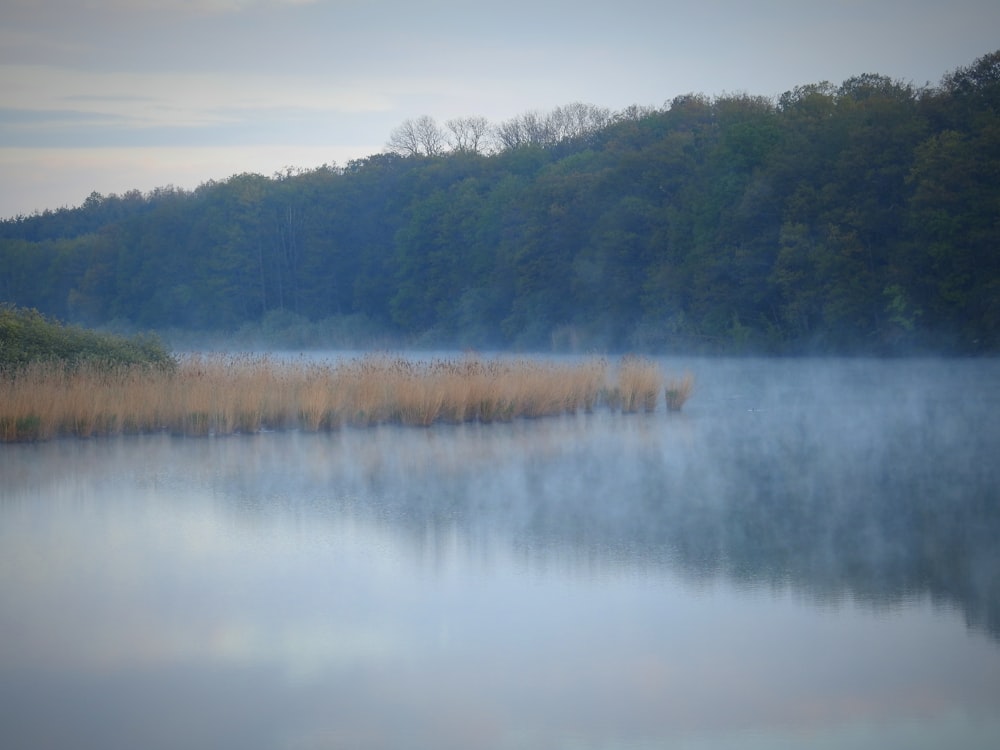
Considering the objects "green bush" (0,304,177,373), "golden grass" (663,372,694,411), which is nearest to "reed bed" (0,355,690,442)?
"golden grass" (663,372,694,411)

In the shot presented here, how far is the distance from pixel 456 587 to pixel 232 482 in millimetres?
5357

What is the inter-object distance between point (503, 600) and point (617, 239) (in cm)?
3710

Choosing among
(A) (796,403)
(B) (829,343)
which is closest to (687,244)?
(B) (829,343)

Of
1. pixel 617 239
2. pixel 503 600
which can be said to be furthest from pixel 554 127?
pixel 503 600

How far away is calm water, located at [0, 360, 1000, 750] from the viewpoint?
5363 mm

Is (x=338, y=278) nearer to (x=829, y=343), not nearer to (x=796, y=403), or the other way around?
(x=829, y=343)

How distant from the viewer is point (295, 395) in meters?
17.9

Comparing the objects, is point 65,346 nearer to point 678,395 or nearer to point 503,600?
point 678,395

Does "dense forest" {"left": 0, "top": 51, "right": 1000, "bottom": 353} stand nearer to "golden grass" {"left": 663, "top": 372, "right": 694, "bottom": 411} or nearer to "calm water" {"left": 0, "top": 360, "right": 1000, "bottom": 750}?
"golden grass" {"left": 663, "top": 372, "right": 694, "bottom": 411}

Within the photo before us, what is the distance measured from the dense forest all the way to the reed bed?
1524 centimetres

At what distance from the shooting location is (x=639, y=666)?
19.9 ft

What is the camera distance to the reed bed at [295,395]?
1644cm

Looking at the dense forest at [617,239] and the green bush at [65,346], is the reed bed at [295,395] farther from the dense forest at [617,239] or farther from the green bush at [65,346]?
the dense forest at [617,239]

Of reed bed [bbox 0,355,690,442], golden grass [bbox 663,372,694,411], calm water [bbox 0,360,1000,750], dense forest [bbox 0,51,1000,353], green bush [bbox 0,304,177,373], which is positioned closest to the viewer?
calm water [bbox 0,360,1000,750]
